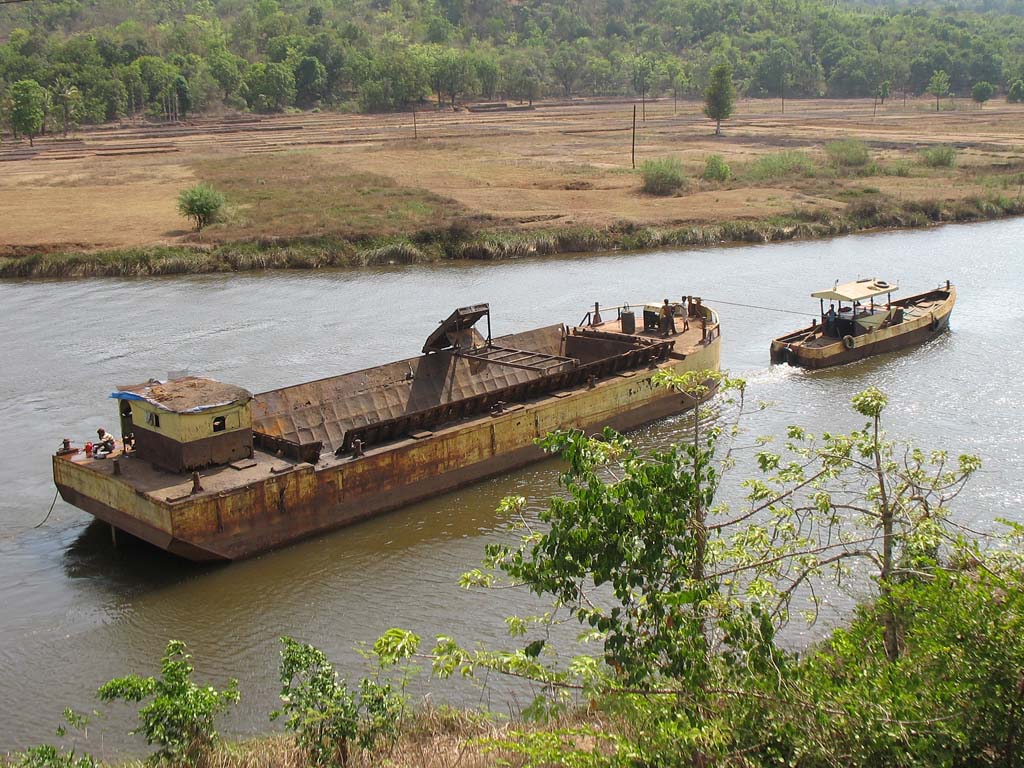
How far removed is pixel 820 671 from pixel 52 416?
2048 centimetres

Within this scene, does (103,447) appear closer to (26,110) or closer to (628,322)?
(628,322)

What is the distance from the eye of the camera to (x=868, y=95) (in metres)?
139

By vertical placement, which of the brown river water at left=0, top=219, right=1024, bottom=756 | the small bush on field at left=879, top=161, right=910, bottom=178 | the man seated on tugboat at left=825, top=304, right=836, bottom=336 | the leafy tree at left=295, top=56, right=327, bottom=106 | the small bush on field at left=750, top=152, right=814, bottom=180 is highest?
the leafy tree at left=295, top=56, right=327, bottom=106

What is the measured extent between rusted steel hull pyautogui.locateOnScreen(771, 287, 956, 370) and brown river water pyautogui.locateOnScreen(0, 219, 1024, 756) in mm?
424

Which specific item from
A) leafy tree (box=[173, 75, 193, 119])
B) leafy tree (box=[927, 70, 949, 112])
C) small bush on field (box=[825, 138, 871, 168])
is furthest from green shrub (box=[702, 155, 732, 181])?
leafy tree (box=[927, 70, 949, 112])

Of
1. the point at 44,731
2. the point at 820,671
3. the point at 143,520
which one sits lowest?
the point at 44,731

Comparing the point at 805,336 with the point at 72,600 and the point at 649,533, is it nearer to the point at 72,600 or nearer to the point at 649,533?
the point at 72,600

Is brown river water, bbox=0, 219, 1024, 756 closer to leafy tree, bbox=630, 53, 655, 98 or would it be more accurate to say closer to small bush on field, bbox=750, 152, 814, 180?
small bush on field, bbox=750, 152, 814, 180

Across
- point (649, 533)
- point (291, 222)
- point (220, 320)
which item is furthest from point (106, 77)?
point (649, 533)

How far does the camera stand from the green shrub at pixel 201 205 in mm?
46688

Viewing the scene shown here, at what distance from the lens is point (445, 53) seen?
129750 millimetres

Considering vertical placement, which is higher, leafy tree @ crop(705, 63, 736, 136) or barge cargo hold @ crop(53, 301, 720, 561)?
leafy tree @ crop(705, 63, 736, 136)

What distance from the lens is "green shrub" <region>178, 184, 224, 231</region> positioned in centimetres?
4669

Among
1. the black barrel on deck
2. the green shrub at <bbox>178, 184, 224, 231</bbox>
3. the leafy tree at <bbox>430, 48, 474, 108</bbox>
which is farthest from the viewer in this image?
the leafy tree at <bbox>430, 48, 474, 108</bbox>
